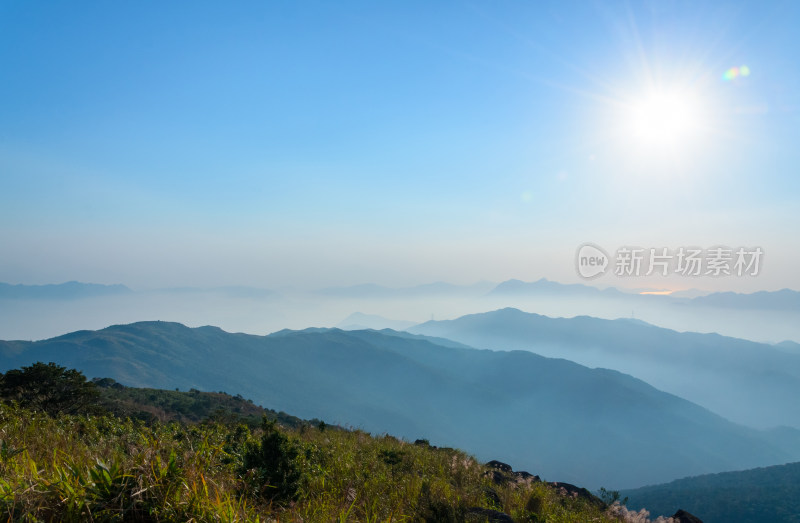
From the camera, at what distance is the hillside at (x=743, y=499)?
222ft

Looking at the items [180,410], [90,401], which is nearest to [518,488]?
[90,401]

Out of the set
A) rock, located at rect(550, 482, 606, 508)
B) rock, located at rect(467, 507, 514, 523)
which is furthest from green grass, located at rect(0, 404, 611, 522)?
rock, located at rect(550, 482, 606, 508)

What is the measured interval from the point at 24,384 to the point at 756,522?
3601 inches

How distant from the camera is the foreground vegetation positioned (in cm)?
403

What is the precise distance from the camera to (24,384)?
17156mm

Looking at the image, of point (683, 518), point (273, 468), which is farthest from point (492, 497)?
point (683, 518)

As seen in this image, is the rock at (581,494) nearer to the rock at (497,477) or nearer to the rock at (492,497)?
the rock at (497,477)

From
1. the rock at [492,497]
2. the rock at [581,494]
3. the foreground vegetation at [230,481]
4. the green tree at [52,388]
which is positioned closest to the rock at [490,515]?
the foreground vegetation at [230,481]

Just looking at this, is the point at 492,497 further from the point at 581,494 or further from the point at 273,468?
the point at 581,494

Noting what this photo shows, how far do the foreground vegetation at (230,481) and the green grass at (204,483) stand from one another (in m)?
0.02

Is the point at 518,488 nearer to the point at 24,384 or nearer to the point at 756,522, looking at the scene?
the point at 24,384

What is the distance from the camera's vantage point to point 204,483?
426cm

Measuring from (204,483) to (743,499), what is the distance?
9966 cm

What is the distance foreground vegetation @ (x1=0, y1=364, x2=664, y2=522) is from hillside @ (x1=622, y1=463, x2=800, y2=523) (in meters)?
78.7
